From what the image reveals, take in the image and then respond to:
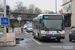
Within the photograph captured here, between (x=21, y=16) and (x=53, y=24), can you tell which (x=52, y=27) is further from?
(x=21, y=16)

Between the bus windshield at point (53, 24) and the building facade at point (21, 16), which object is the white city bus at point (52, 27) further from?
the building facade at point (21, 16)

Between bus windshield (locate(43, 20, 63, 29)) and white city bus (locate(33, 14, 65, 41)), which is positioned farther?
bus windshield (locate(43, 20, 63, 29))

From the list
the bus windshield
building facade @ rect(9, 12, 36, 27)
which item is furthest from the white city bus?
building facade @ rect(9, 12, 36, 27)

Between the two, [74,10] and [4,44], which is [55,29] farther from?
[74,10]

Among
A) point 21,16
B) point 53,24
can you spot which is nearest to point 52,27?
point 53,24

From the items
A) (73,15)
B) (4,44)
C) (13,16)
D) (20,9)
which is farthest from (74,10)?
(20,9)

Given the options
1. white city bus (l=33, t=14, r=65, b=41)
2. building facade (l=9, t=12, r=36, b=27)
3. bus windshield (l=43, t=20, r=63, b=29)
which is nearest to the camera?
white city bus (l=33, t=14, r=65, b=41)

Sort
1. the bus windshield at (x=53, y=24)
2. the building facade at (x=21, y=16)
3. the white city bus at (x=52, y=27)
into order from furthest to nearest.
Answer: the building facade at (x=21, y=16)
the bus windshield at (x=53, y=24)
the white city bus at (x=52, y=27)

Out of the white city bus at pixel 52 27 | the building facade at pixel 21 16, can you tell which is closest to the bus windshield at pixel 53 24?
the white city bus at pixel 52 27

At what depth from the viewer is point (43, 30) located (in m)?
16.0

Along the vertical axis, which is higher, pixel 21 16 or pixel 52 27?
pixel 21 16

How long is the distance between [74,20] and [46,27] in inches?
1149

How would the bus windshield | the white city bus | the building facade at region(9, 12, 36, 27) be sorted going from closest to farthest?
1. the white city bus
2. the bus windshield
3. the building facade at region(9, 12, 36, 27)

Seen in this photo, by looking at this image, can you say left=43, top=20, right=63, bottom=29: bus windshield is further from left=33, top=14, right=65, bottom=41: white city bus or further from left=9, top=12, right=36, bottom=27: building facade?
left=9, top=12, right=36, bottom=27: building facade
